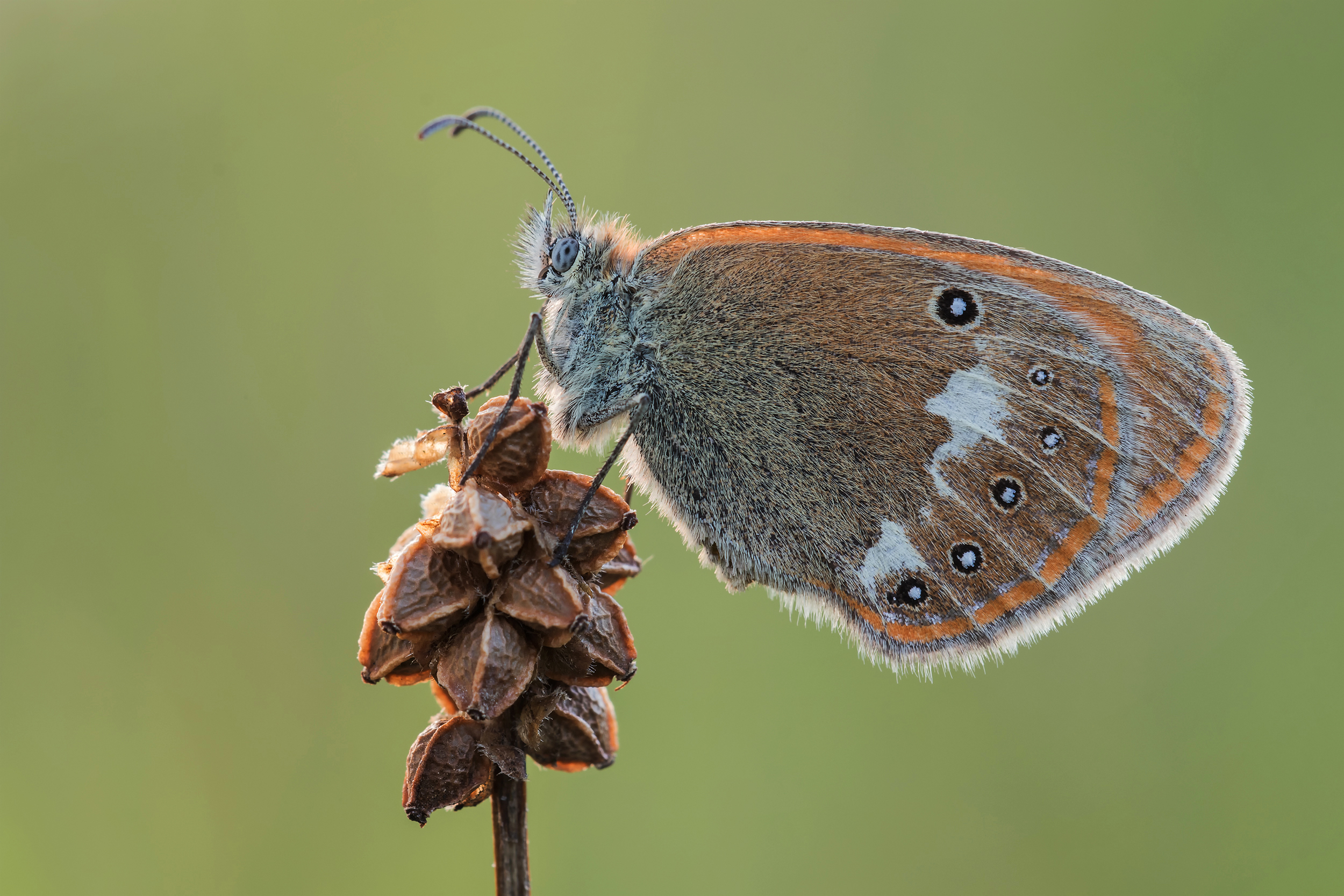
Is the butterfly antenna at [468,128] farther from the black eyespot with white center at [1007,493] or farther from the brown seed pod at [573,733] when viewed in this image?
the black eyespot with white center at [1007,493]

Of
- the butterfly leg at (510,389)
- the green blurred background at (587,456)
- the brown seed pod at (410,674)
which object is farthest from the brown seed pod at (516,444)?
the green blurred background at (587,456)

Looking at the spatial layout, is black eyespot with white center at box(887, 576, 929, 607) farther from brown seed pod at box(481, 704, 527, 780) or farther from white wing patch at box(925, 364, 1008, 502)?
brown seed pod at box(481, 704, 527, 780)

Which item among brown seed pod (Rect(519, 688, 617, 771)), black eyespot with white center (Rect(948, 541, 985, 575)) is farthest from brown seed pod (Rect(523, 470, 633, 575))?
black eyespot with white center (Rect(948, 541, 985, 575))

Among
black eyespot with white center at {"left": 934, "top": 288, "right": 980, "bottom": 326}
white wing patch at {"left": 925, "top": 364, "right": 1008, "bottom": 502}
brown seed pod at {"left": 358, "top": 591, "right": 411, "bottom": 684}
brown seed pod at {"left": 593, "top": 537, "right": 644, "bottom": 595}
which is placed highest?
black eyespot with white center at {"left": 934, "top": 288, "right": 980, "bottom": 326}

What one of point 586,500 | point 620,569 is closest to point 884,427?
point 620,569

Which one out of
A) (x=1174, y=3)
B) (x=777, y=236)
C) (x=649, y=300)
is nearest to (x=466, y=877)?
(x=649, y=300)
